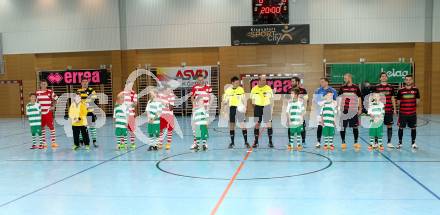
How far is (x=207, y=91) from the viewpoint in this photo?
35.8 ft

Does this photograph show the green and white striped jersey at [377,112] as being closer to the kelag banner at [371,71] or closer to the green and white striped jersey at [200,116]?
the green and white striped jersey at [200,116]

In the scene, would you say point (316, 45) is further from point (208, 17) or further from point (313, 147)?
point (313, 147)

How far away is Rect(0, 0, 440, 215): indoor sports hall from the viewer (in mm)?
6590

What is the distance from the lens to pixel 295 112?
1035cm

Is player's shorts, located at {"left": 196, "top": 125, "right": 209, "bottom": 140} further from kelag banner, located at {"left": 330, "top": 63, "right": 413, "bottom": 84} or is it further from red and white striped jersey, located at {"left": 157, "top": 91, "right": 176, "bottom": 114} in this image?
kelag banner, located at {"left": 330, "top": 63, "right": 413, "bottom": 84}

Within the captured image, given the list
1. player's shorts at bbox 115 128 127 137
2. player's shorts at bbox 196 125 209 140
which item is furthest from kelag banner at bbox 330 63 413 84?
player's shorts at bbox 115 128 127 137

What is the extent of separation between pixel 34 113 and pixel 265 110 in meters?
6.51

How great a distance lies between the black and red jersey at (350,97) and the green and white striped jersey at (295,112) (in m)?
1.11

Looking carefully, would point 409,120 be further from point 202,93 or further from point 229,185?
point 229,185

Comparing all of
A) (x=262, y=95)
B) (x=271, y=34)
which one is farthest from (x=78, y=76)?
(x=262, y=95)

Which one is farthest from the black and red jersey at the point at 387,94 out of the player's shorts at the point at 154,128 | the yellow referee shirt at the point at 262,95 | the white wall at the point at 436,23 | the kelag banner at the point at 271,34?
the white wall at the point at 436,23

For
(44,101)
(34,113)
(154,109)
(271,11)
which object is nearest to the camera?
(154,109)

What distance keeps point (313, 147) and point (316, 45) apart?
459 inches

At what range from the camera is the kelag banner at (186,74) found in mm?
22078
